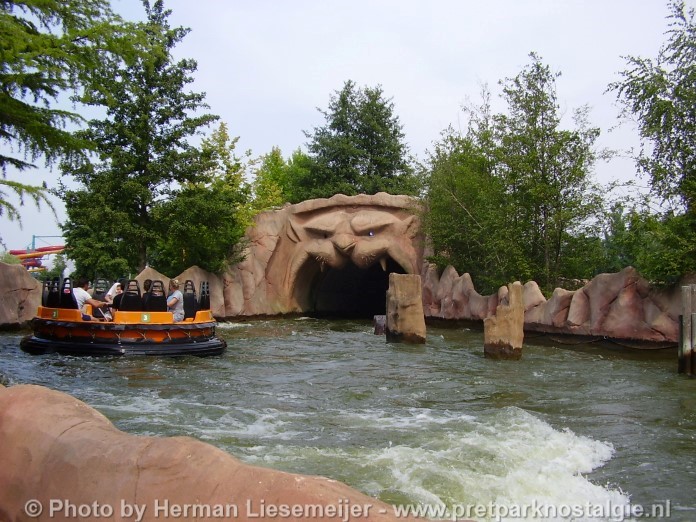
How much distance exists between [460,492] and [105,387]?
555 centimetres

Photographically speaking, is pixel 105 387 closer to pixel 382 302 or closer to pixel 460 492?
pixel 460 492

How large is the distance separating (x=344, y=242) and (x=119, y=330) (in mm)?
11067

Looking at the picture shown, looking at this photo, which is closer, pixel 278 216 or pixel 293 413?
pixel 293 413

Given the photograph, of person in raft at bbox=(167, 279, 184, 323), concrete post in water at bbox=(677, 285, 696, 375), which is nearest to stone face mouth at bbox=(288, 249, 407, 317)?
person in raft at bbox=(167, 279, 184, 323)

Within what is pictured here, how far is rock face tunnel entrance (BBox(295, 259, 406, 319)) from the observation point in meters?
24.0

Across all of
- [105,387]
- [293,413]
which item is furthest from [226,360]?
[293,413]

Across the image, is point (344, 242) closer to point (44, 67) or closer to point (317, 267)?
point (317, 267)

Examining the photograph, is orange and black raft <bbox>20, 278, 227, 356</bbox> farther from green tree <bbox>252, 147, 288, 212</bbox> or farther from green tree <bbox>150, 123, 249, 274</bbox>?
green tree <bbox>252, 147, 288, 212</bbox>

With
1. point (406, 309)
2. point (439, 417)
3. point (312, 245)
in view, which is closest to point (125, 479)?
point (439, 417)

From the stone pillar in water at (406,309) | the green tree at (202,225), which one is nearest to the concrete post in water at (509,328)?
the stone pillar in water at (406,309)

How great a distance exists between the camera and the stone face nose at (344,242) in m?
21.8

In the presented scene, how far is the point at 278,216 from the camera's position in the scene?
896 inches

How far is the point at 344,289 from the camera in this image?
28234mm

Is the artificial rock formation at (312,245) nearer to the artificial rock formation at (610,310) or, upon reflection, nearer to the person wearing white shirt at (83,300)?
the artificial rock formation at (610,310)
